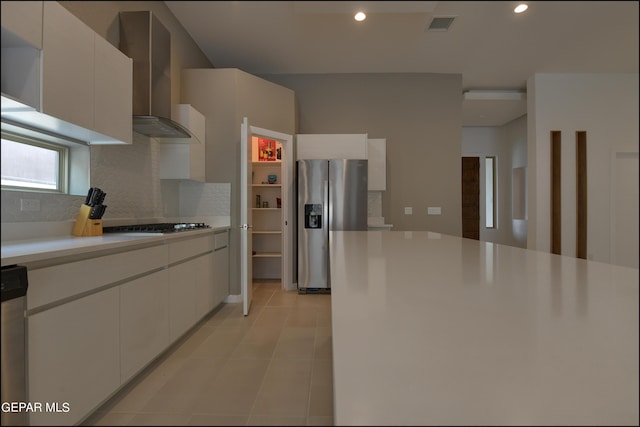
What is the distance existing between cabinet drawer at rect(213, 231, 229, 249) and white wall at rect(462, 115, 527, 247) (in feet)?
12.9

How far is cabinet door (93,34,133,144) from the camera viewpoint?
4.40 ft

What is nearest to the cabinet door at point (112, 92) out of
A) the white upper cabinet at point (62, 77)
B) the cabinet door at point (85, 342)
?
the white upper cabinet at point (62, 77)

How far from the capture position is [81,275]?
109 centimetres

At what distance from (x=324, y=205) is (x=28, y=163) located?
2885mm

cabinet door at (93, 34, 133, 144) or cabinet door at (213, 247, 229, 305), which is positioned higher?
cabinet door at (93, 34, 133, 144)

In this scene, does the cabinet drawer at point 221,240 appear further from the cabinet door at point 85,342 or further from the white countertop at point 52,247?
the cabinet door at point 85,342

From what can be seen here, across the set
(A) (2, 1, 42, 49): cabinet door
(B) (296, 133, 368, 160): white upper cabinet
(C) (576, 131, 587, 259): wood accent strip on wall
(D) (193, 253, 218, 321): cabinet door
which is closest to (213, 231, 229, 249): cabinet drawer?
(D) (193, 253, 218, 321): cabinet door

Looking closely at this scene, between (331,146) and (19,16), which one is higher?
(331,146)

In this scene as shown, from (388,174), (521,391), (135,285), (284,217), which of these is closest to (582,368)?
(521,391)

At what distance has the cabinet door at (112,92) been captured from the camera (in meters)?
1.34

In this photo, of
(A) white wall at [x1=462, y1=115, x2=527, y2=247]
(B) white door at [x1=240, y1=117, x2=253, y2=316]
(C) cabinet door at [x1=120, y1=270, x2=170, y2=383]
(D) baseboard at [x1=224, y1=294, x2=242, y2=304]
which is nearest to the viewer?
(C) cabinet door at [x1=120, y1=270, x2=170, y2=383]

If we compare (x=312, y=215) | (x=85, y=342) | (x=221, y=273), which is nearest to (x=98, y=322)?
(x=85, y=342)

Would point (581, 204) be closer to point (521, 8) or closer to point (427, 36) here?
point (427, 36)

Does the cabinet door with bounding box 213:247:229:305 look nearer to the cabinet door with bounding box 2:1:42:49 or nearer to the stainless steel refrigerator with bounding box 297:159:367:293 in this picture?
the stainless steel refrigerator with bounding box 297:159:367:293
